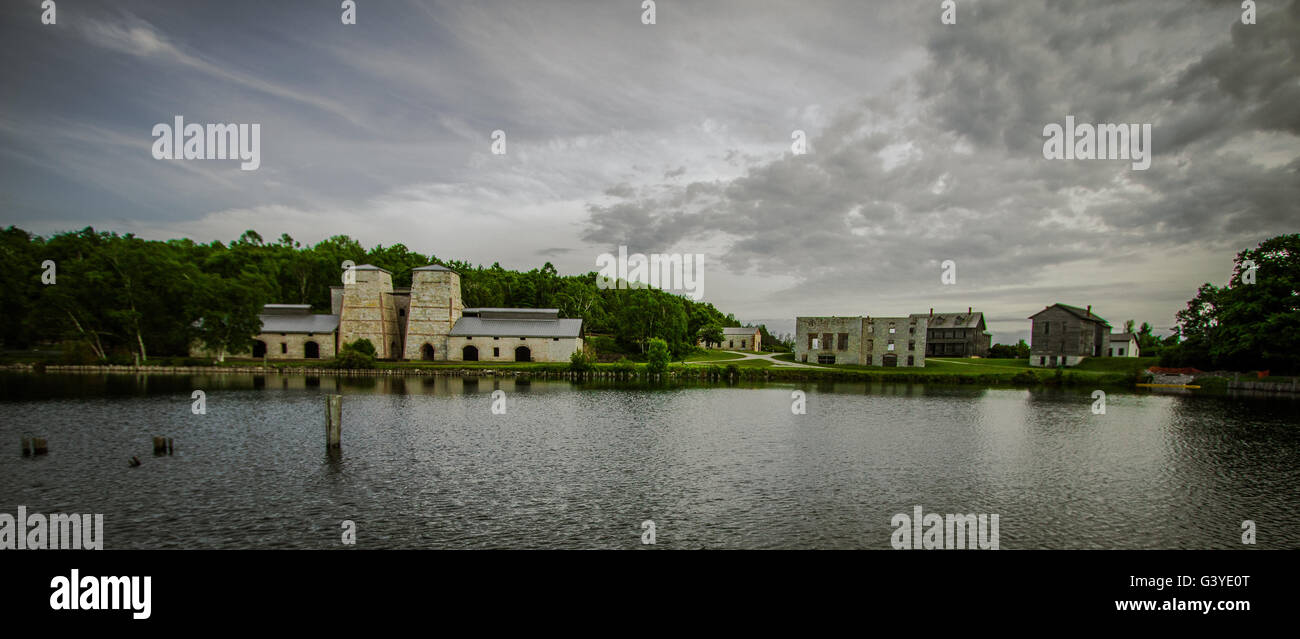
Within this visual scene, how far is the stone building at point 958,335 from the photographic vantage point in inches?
3706

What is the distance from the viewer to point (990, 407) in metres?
40.8

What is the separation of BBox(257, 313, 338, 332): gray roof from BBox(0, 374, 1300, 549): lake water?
32.7 meters

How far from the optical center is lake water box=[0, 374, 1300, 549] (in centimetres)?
1359

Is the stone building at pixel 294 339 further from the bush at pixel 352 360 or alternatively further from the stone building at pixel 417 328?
the bush at pixel 352 360

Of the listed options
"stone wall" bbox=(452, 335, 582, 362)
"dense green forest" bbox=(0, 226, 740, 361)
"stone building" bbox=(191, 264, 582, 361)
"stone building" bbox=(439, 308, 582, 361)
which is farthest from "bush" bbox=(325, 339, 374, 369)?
"dense green forest" bbox=(0, 226, 740, 361)

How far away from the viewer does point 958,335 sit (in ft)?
314

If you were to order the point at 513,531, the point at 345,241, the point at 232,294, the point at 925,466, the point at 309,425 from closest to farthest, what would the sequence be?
1. the point at 513,531
2. the point at 925,466
3. the point at 309,425
4. the point at 232,294
5. the point at 345,241

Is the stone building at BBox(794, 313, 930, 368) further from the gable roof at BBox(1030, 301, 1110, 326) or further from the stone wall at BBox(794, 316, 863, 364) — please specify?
the gable roof at BBox(1030, 301, 1110, 326)

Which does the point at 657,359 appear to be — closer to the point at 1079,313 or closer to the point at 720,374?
the point at 720,374

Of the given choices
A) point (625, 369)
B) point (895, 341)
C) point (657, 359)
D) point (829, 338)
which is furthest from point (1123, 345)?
point (625, 369)

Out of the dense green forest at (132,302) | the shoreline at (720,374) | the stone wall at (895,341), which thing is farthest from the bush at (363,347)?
the stone wall at (895,341)
